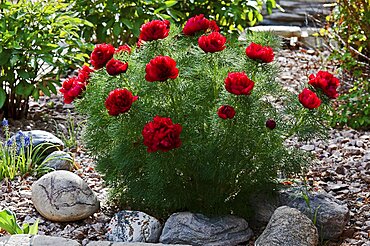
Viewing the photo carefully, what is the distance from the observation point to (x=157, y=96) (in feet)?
10.2

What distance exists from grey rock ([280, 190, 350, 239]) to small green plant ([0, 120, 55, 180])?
1.38 meters

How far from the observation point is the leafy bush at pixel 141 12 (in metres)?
4.93

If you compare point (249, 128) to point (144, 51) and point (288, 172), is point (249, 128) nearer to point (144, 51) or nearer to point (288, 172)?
point (288, 172)

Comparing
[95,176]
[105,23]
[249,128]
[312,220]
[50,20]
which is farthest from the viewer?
[105,23]

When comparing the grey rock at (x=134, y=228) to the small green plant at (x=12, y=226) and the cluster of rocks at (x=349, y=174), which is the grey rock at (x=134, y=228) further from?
the cluster of rocks at (x=349, y=174)

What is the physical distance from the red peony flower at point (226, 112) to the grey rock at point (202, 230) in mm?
Answer: 556

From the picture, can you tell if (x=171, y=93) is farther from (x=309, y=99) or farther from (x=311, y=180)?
(x=311, y=180)

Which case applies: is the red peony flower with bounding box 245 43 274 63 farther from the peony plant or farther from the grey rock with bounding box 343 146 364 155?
the grey rock with bounding box 343 146 364 155

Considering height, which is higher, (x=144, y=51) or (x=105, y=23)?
(x=144, y=51)

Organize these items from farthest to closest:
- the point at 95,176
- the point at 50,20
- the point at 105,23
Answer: the point at 105,23
the point at 50,20
the point at 95,176

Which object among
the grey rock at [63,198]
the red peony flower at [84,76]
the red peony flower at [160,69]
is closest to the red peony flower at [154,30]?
the red peony flower at [160,69]

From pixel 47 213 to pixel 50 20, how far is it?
1.62 metres

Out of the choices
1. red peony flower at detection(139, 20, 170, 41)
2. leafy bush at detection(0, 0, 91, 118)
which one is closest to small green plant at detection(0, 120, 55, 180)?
leafy bush at detection(0, 0, 91, 118)

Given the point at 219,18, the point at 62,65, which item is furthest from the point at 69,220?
the point at 219,18
